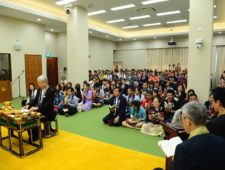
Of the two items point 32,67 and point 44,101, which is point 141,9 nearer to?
point 32,67

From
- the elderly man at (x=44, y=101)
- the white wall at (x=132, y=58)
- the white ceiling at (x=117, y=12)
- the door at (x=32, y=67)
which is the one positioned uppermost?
the white ceiling at (x=117, y=12)

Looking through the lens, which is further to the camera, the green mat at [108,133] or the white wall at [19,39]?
the white wall at [19,39]

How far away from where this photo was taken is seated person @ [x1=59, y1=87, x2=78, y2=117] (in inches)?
242

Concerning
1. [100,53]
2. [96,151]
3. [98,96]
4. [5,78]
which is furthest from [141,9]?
[96,151]

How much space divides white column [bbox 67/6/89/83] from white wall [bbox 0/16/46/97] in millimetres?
2396

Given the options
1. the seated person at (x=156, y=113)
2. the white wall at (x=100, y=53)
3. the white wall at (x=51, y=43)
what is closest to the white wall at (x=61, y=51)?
the white wall at (x=51, y=43)

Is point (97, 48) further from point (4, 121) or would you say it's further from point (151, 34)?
point (4, 121)

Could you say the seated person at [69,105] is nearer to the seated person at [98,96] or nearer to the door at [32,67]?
the seated person at [98,96]

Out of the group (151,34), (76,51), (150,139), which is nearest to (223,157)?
(150,139)

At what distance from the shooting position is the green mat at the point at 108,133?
3809mm

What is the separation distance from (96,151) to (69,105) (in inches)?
116

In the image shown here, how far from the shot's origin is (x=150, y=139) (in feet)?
13.7

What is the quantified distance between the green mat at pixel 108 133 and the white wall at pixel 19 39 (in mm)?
4674

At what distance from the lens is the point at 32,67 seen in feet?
32.3
